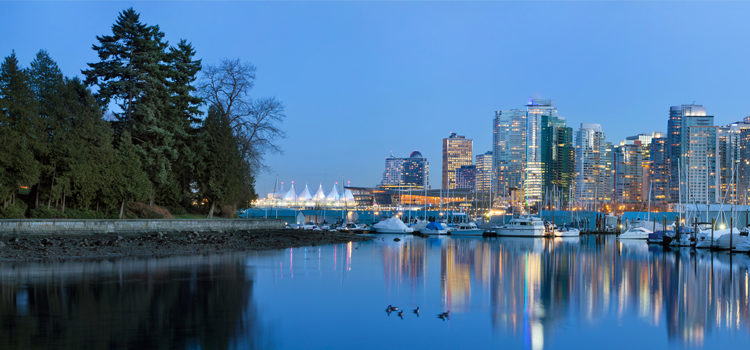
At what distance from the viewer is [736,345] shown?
16844 millimetres

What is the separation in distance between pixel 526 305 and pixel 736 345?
6856 millimetres

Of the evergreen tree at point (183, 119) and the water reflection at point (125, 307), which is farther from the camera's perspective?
the evergreen tree at point (183, 119)

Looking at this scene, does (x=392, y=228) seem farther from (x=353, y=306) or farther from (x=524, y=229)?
(x=353, y=306)

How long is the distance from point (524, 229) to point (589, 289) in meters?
48.9

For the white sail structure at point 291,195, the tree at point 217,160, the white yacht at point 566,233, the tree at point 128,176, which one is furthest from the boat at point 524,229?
the white sail structure at point 291,195

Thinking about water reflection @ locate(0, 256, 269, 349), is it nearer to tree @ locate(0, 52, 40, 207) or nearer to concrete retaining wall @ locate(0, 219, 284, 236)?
concrete retaining wall @ locate(0, 219, 284, 236)

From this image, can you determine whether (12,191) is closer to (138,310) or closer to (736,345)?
(138,310)

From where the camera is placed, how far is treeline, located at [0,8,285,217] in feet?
125

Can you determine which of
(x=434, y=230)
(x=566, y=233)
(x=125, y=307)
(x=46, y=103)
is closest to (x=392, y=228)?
(x=434, y=230)

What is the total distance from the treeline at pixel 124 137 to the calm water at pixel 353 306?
38.4ft

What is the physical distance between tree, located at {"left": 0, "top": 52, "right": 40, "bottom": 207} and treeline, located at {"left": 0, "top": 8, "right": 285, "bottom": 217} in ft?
0.18

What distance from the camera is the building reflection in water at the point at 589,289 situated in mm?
19797

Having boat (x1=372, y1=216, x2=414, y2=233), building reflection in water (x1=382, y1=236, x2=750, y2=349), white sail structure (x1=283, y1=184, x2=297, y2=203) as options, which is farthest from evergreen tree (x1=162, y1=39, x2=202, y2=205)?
white sail structure (x1=283, y1=184, x2=297, y2=203)

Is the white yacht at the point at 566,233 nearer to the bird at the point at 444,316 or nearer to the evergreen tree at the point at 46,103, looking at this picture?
the evergreen tree at the point at 46,103
